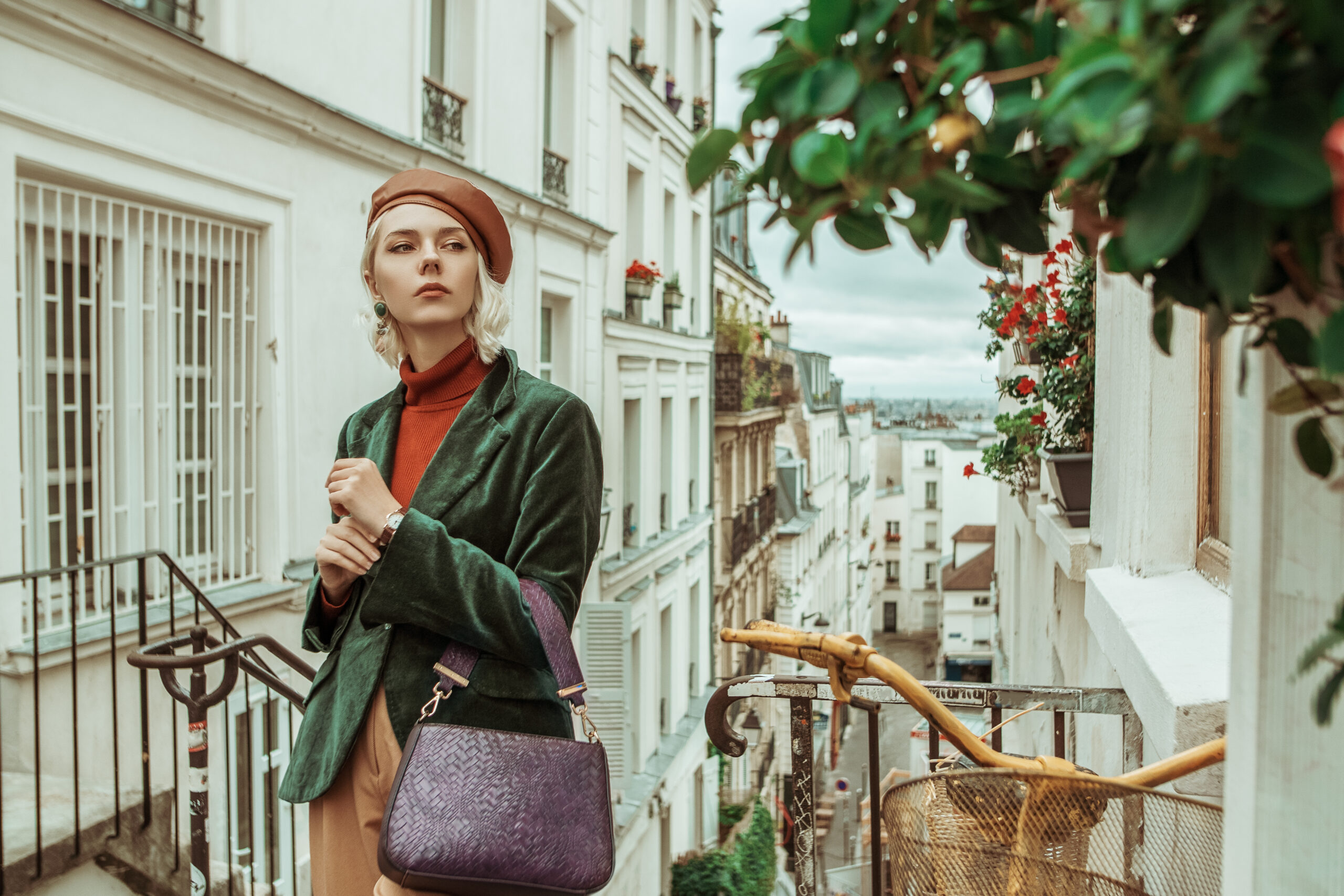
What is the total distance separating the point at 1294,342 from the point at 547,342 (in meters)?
10.3

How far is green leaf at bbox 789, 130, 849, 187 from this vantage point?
0.61m

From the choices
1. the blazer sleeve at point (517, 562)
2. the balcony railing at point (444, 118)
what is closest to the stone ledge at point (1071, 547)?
the blazer sleeve at point (517, 562)

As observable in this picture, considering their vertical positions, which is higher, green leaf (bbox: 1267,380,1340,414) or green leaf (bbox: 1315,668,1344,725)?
green leaf (bbox: 1267,380,1340,414)

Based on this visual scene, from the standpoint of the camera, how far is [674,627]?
14492 millimetres

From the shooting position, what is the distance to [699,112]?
1591 centimetres

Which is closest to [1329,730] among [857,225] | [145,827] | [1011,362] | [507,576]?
[857,225]

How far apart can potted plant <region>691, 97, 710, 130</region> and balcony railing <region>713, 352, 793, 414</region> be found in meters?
3.93

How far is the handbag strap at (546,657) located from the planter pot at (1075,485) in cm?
328

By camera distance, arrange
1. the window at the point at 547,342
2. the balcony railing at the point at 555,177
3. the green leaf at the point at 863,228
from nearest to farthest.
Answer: the green leaf at the point at 863,228 < the balcony railing at the point at 555,177 < the window at the point at 547,342

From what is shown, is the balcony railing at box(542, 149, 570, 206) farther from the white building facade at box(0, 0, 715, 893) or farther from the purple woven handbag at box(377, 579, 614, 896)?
the purple woven handbag at box(377, 579, 614, 896)

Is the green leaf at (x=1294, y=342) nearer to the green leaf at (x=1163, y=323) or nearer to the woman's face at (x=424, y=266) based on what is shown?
the green leaf at (x=1163, y=323)

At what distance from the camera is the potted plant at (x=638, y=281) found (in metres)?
12.4

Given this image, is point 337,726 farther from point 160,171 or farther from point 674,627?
point 674,627

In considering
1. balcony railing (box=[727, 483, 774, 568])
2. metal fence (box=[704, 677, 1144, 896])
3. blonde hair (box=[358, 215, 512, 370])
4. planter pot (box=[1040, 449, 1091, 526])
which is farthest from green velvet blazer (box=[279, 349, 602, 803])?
balcony railing (box=[727, 483, 774, 568])
